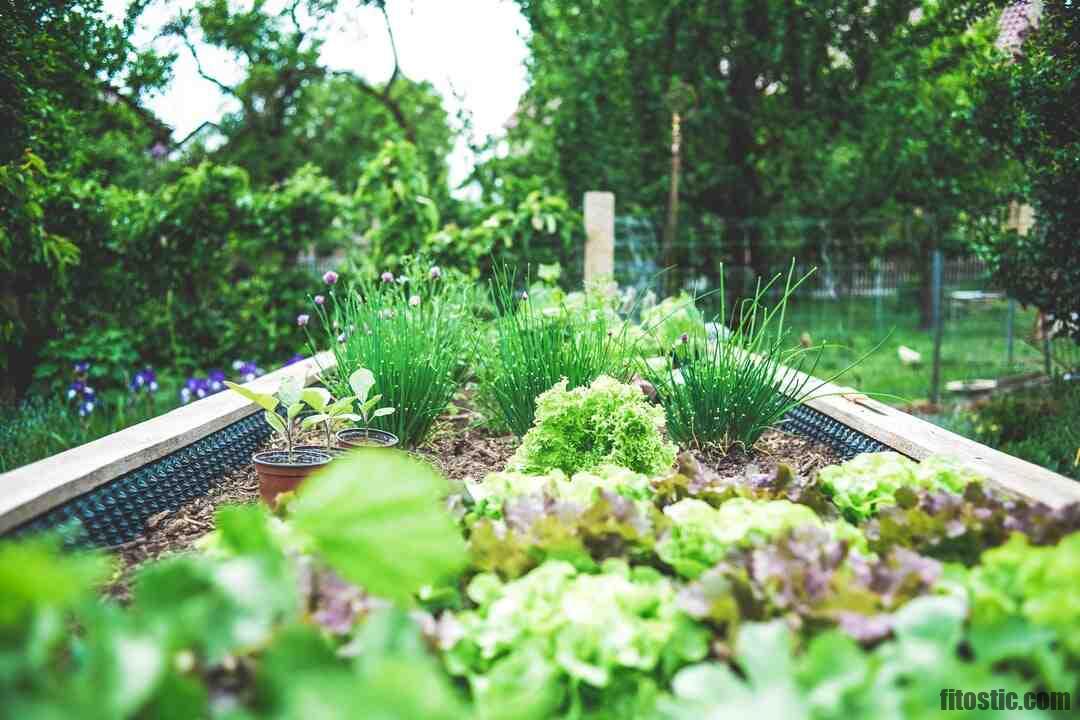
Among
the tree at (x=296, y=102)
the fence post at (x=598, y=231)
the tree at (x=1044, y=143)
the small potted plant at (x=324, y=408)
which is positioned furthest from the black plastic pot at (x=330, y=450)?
the tree at (x=296, y=102)

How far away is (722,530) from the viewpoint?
4.63 feet

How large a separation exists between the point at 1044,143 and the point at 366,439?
3.89m

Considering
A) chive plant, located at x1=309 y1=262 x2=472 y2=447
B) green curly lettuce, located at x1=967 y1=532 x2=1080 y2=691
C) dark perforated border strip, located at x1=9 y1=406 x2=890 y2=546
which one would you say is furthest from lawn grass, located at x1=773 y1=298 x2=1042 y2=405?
green curly lettuce, located at x1=967 y1=532 x2=1080 y2=691

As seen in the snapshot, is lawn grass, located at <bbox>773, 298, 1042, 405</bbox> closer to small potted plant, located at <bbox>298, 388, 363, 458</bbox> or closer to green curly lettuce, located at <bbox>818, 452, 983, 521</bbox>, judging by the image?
green curly lettuce, located at <bbox>818, 452, 983, 521</bbox>

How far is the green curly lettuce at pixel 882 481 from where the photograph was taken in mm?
1776

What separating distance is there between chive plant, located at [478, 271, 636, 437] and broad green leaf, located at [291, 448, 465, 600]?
5.04 feet

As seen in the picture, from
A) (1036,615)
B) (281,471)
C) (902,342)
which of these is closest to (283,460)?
(281,471)

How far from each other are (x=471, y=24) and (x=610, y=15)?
6.58ft

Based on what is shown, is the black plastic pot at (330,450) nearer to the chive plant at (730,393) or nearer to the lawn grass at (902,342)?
the chive plant at (730,393)

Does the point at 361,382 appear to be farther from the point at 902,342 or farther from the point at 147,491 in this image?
the point at 902,342

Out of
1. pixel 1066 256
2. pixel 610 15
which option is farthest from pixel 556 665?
pixel 610 15

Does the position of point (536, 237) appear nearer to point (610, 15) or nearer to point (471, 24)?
point (471, 24)

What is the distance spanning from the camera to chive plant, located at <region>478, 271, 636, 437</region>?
2637 millimetres

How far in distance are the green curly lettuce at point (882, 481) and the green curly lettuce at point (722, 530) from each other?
0.30 meters
